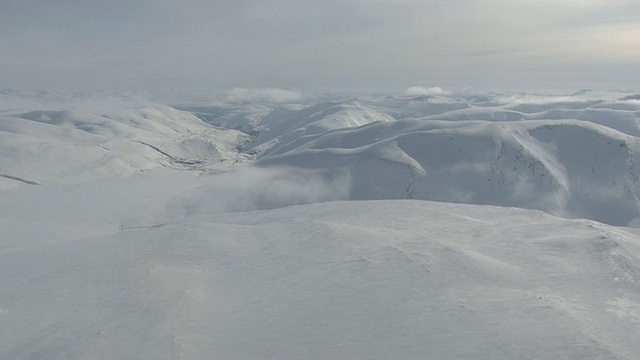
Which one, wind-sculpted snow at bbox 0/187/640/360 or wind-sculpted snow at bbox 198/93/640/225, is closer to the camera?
wind-sculpted snow at bbox 0/187/640/360

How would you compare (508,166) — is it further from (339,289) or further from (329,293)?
(329,293)

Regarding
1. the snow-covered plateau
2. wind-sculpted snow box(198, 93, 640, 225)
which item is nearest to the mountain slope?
wind-sculpted snow box(198, 93, 640, 225)

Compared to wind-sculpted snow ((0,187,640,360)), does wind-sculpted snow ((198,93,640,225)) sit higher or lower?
lower

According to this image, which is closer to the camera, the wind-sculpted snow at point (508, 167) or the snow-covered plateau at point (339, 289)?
the snow-covered plateau at point (339, 289)

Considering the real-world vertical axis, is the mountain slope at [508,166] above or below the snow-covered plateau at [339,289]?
below

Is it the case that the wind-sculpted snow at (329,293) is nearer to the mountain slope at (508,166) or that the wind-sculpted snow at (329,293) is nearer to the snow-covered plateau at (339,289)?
the snow-covered plateau at (339,289)

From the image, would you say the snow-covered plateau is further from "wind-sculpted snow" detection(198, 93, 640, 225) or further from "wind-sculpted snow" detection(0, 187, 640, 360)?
"wind-sculpted snow" detection(198, 93, 640, 225)

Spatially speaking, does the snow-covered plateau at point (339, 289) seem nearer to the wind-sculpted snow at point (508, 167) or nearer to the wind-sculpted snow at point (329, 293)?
the wind-sculpted snow at point (329, 293)

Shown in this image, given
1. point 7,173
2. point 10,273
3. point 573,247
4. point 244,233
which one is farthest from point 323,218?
point 7,173

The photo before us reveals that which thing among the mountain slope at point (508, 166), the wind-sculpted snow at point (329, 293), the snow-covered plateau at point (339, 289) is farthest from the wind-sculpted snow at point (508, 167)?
the wind-sculpted snow at point (329, 293)

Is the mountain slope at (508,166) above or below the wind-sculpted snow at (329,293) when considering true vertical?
below

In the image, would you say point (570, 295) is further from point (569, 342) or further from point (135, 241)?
point (135, 241)

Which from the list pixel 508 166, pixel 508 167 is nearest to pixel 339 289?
pixel 508 167

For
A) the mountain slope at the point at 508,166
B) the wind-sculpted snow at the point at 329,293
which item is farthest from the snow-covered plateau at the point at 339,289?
the mountain slope at the point at 508,166
